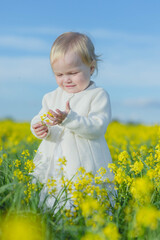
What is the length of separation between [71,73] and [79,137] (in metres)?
0.69

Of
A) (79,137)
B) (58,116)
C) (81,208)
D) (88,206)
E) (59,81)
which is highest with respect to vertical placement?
(59,81)

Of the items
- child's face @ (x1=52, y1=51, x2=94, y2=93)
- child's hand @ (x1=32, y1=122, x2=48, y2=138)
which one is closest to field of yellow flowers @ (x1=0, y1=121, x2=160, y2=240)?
child's hand @ (x1=32, y1=122, x2=48, y2=138)

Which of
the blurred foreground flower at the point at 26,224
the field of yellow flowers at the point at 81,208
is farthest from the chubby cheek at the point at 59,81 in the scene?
the blurred foreground flower at the point at 26,224

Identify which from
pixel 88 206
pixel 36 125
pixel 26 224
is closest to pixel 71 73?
pixel 36 125

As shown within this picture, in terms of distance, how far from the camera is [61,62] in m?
3.56

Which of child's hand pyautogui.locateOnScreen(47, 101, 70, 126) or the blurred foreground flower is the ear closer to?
child's hand pyautogui.locateOnScreen(47, 101, 70, 126)

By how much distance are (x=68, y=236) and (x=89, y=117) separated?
129 cm

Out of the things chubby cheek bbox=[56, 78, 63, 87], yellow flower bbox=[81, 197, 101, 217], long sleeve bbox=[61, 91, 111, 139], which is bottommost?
yellow flower bbox=[81, 197, 101, 217]

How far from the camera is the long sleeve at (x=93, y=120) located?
3.34m

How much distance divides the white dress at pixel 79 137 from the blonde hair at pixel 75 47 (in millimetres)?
329

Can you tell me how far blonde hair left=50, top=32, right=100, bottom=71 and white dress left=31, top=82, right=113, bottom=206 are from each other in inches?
12.9

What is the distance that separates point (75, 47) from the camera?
3596mm

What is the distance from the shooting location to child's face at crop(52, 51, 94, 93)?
3.54 m

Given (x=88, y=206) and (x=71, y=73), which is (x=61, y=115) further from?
(x=88, y=206)
